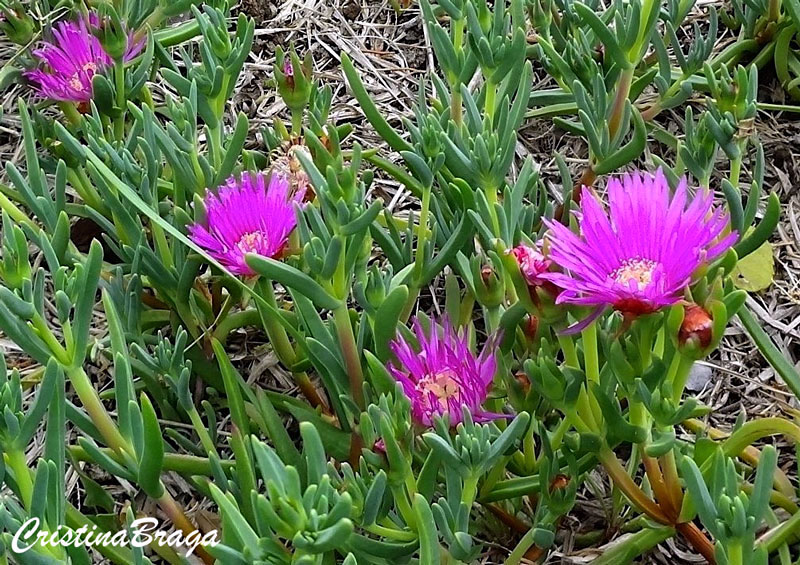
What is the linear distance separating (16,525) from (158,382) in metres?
0.28

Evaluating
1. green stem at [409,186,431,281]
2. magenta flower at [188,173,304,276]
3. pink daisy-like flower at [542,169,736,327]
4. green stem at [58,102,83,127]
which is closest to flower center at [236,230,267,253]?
magenta flower at [188,173,304,276]

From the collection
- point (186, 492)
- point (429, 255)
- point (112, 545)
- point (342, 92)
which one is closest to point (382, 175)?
point (342, 92)

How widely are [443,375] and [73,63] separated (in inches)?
23.6

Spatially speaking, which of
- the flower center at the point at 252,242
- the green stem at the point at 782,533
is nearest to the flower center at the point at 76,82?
the flower center at the point at 252,242

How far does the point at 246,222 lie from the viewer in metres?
0.75

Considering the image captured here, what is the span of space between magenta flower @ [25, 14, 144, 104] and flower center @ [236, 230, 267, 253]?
1.10 feet

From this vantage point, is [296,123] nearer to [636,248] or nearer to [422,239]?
[422,239]

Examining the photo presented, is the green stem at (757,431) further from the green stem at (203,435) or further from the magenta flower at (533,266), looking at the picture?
the green stem at (203,435)

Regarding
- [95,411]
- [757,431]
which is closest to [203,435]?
[95,411]

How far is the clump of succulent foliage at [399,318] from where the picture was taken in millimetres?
562

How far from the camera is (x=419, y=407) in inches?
24.4

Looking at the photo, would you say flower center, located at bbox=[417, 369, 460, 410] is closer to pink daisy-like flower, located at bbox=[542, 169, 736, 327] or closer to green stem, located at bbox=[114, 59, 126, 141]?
pink daisy-like flower, located at bbox=[542, 169, 736, 327]

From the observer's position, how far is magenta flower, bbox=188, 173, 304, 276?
0.72m

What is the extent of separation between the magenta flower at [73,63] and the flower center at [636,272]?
24.7 inches
